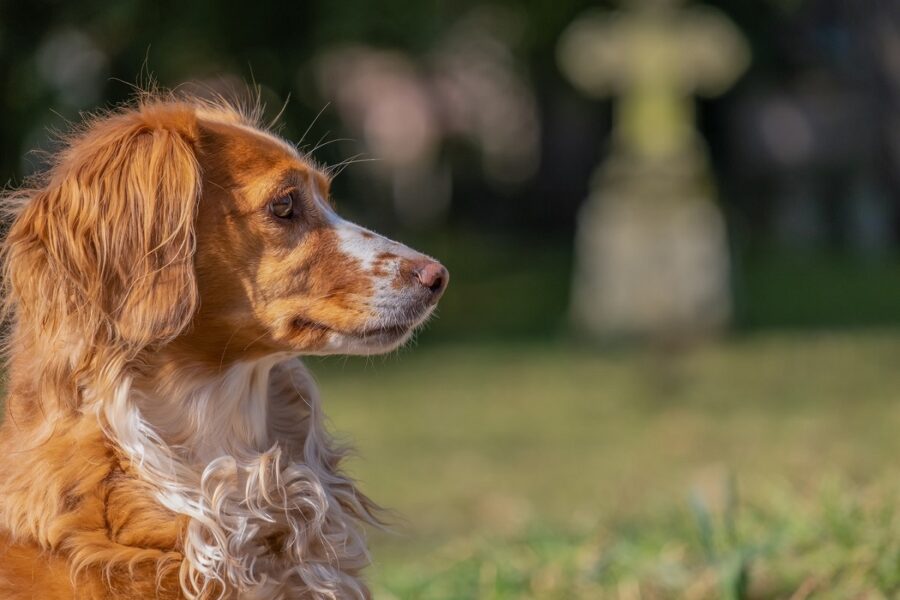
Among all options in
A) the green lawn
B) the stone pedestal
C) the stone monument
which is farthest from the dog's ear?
the stone pedestal

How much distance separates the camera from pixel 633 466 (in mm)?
9633

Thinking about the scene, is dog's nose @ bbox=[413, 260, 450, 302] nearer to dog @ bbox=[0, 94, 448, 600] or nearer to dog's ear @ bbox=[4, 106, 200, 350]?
dog @ bbox=[0, 94, 448, 600]

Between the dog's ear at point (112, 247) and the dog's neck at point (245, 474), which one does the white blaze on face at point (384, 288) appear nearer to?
the dog's neck at point (245, 474)

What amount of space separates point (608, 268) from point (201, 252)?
12.1 meters

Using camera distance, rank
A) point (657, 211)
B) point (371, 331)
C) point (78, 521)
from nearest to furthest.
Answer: point (78, 521)
point (371, 331)
point (657, 211)

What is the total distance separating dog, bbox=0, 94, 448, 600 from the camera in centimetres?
355

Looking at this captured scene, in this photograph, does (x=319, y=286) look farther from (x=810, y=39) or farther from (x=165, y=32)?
(x=810, y=39)

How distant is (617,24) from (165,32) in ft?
18.1

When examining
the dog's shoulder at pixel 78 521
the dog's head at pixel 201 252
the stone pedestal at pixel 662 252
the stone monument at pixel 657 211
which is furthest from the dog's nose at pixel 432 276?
the stone pedestal at pixel 662 252

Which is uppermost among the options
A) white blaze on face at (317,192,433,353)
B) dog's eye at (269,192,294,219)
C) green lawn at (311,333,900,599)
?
dog's eye at (269,192,294,219)

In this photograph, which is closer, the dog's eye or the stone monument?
the dog's eye

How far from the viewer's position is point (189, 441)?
3.82 meters

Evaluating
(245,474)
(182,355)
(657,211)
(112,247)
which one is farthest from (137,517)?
(657,211)

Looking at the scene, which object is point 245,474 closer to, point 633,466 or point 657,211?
point 633,466
